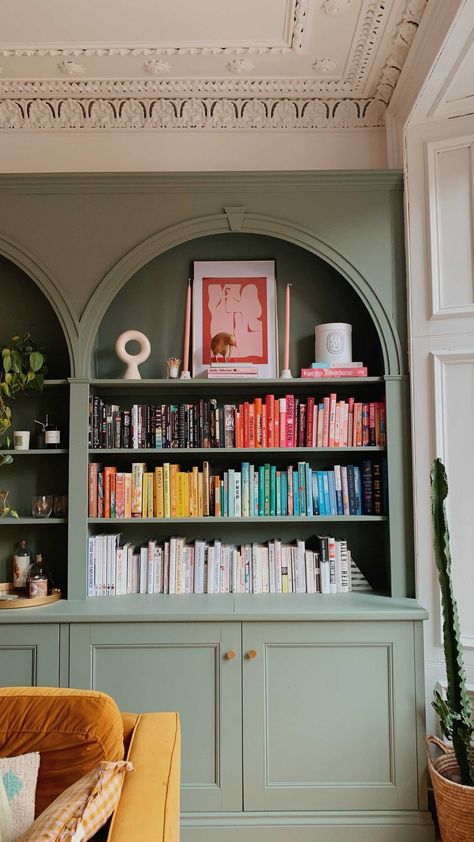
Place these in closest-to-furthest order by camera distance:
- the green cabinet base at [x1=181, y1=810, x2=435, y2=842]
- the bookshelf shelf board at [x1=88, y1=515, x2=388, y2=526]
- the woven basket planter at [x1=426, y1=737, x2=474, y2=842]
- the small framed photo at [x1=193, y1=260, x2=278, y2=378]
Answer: the woven basket planter at [x1=426, y1=737, x2=474, y2=842] < the green cabinet base at [x1=181, y1=810, x2=435, y2=842] < the bookshelf shelf board at [x1=88, y1=515, x2=388, y2=526] < the small framed photo at [x1=193, y1=260, x2=278, y2=378]

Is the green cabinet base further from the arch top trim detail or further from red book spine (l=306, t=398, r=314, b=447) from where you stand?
the arch top trim detail

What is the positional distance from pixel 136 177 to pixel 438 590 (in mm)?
2160

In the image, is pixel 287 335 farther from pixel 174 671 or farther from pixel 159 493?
pixel 174 671

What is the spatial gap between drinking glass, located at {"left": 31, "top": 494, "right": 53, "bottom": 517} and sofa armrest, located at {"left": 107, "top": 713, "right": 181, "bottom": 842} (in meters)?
1.21

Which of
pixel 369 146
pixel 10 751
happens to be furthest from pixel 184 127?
pixel 10 751

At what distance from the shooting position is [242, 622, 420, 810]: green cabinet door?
2.33 metres

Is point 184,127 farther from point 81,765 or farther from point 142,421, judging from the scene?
point 81,765

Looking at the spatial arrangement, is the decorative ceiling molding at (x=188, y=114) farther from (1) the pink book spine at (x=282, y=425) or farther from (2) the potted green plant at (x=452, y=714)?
(2) the potted green plant at (x=452, y=714)

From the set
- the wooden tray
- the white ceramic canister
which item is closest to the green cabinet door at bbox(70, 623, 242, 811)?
the wooden tray

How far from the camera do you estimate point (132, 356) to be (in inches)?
108

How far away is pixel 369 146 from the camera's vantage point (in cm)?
297

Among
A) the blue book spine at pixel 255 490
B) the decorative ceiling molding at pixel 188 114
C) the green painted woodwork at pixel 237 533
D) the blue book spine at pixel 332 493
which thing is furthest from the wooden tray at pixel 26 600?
the decorative ceiling molding at pixel 188 114

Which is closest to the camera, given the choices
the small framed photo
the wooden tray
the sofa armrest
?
the sofa armrest

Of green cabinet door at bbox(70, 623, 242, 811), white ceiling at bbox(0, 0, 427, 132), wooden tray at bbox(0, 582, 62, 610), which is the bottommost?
green cabinet door at bbox(70, 623, 242, 811)
